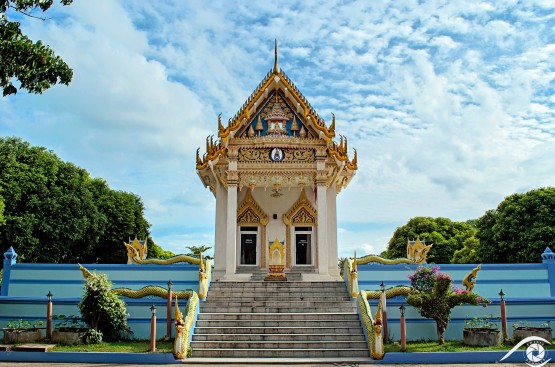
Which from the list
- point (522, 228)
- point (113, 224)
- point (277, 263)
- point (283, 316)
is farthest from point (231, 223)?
point (113, 224)

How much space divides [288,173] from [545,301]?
747 centimetres

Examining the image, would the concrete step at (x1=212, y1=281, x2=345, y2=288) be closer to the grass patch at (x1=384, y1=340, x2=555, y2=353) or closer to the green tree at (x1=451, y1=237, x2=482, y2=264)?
the grass patch at (x1=384, y1=340, x2=555, y2=353)

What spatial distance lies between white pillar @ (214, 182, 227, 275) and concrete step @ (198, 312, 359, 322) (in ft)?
15.5

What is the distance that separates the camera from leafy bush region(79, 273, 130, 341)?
33.9 ft

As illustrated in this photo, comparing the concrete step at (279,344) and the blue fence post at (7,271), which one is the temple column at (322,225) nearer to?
the concrete step at (279,344)

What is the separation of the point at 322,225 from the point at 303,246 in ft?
6.96

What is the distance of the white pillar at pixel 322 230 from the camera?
14.1m

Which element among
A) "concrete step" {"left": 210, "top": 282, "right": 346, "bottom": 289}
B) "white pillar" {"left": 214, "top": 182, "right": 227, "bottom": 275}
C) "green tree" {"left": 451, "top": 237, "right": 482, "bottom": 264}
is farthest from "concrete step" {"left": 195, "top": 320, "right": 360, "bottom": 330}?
"green tree" {"left": 451, "top": 237, "right": 482, "bottom": 264}

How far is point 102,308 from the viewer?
10.3m

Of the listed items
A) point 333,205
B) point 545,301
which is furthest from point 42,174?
point 545,301

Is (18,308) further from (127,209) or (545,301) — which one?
(127,209)

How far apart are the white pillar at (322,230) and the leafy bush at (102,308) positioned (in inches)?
223

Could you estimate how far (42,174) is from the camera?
20.6 m

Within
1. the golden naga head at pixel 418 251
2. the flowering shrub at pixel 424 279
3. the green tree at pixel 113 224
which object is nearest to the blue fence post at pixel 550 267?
the golden naga head at pixel 418 251
